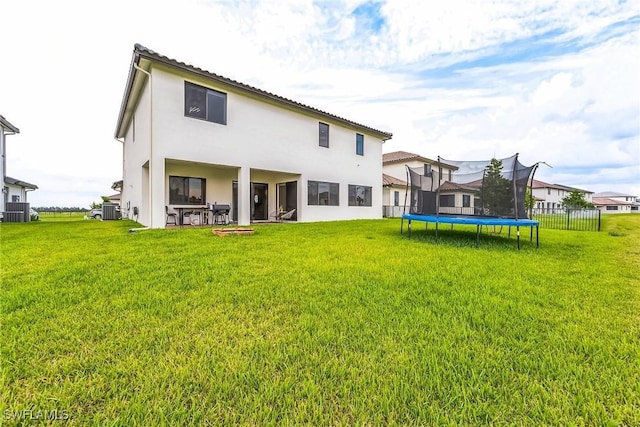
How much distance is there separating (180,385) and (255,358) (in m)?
0.49

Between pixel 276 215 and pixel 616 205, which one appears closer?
pixel 276 215

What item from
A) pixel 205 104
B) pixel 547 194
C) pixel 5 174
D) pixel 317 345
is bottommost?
pixel 317 345

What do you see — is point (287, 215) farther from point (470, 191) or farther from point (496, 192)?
point (496, 192)

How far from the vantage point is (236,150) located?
1107 cm

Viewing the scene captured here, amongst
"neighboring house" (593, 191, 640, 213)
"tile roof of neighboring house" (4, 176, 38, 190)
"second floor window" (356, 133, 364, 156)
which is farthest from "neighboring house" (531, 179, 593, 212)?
"tile roof of neighboring house" (4, 176, 38, 190)

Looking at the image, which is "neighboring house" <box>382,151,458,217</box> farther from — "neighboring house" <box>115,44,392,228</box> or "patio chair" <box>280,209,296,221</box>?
"patio chair" <box>280,209,296,221</box>

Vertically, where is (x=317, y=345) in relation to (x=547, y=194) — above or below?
below

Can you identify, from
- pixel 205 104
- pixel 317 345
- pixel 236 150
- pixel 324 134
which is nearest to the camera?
pixel 317 345

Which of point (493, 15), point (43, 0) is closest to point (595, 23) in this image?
point (493, 15)

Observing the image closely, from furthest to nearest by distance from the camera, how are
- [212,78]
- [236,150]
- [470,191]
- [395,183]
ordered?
[395,183], [236,150], [212,78], [470,191]

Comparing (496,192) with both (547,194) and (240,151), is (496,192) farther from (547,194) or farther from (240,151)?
(547,194)

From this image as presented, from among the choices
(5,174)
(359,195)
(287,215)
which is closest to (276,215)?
(287,215)

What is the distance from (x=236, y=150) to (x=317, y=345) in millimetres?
10177

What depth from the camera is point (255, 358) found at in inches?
78.0
